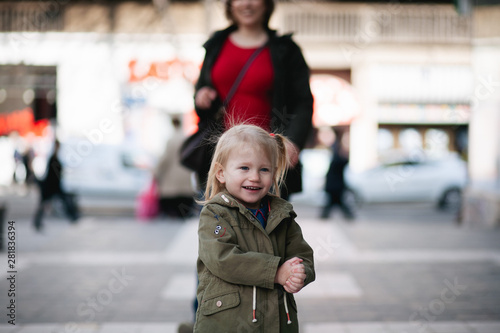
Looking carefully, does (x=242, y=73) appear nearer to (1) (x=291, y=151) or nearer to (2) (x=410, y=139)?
(1) (x=291, y=151)

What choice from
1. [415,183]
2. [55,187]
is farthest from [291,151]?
[415,183]

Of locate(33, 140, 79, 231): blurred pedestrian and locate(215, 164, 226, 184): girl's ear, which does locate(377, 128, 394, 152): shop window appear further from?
locate(215, 164, 226, 184): girl's ear

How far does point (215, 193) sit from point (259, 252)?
34 centimetres

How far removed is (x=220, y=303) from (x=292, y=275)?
28 centimetres

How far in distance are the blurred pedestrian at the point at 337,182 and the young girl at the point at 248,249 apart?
8.35 m

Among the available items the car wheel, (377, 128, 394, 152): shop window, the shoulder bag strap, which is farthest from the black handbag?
(377, 128, 394, 152): shop window

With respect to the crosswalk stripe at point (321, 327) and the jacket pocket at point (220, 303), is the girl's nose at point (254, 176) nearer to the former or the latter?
the jacket pocket at point (220, 303)

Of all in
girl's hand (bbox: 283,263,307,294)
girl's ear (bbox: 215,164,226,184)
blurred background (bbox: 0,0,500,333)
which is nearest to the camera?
girl's hand (bbox: 283,263,307,294)

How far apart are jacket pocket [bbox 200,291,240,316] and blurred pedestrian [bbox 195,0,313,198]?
83 centimetres

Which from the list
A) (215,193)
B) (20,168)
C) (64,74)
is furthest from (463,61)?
(215,193)

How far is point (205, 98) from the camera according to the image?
2586 millimetres

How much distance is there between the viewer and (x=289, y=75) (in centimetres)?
277

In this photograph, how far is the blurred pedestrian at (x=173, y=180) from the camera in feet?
33.1

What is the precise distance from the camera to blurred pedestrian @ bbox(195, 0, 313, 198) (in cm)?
268
